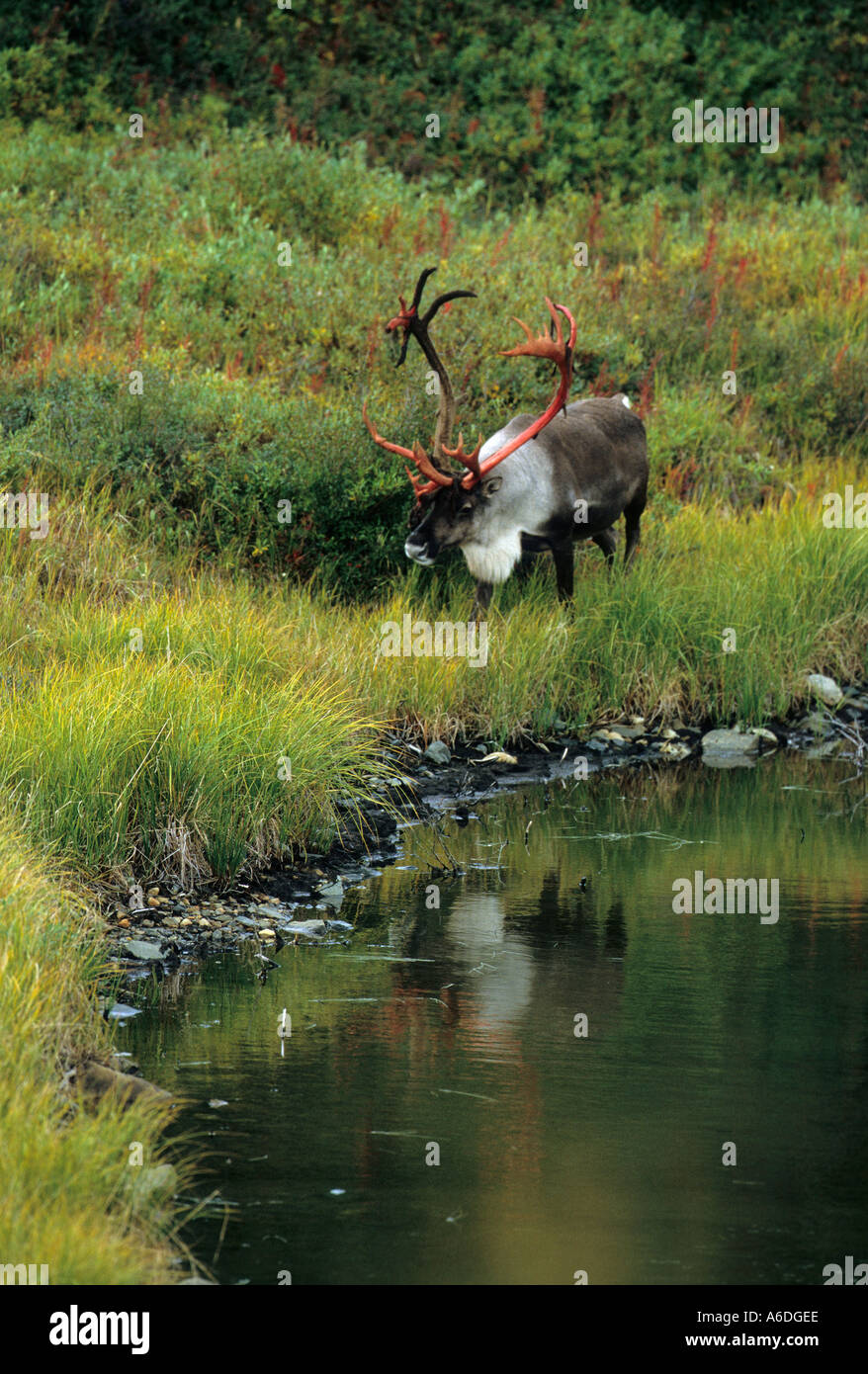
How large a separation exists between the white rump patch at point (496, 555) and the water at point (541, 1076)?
2.31 m

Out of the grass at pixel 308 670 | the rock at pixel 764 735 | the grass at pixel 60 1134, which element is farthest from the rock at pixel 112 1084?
the rock at pixel 764 735

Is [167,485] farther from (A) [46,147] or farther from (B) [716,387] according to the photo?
(A) [46,147]

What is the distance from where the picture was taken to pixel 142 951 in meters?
7.65

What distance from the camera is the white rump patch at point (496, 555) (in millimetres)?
11344

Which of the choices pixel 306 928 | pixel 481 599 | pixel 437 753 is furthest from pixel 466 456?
pixel 306 928

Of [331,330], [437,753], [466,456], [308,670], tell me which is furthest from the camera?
[331,330]

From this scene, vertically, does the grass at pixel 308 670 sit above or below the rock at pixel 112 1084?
above

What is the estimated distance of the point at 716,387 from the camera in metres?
16.2

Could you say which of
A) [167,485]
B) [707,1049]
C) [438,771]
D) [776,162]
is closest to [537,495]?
[438,771]

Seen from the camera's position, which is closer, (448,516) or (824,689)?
(448,516)

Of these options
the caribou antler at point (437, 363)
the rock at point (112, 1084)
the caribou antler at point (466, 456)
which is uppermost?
the caribou antler at point (437, 363)

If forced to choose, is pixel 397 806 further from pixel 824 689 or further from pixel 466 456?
pixel 824 689

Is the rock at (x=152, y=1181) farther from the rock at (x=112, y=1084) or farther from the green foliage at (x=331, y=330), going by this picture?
the green foliage at (x=331, y=330)

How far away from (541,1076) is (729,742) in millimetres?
5876
